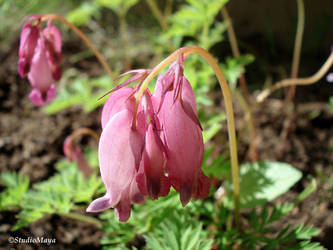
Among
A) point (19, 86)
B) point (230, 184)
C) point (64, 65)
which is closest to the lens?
point (230, 184)

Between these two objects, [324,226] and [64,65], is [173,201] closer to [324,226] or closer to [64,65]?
[324,226]

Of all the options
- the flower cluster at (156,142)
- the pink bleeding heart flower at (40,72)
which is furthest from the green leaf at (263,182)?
the pink bleeding heart flower at (40,72)

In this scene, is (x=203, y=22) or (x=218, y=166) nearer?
(x=218, y=166)

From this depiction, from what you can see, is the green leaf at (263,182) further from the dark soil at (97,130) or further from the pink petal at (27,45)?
the pink petal at (27,45)

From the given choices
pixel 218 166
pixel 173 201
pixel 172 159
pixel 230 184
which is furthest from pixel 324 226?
pixel 172 159

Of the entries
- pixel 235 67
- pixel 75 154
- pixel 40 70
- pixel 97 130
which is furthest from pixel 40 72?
pixel 97 130

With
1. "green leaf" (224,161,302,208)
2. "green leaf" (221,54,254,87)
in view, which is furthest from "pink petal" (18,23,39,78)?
"green leaf" (224,161,302,208)

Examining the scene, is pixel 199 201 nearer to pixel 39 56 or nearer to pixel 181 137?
pixel 181 137
